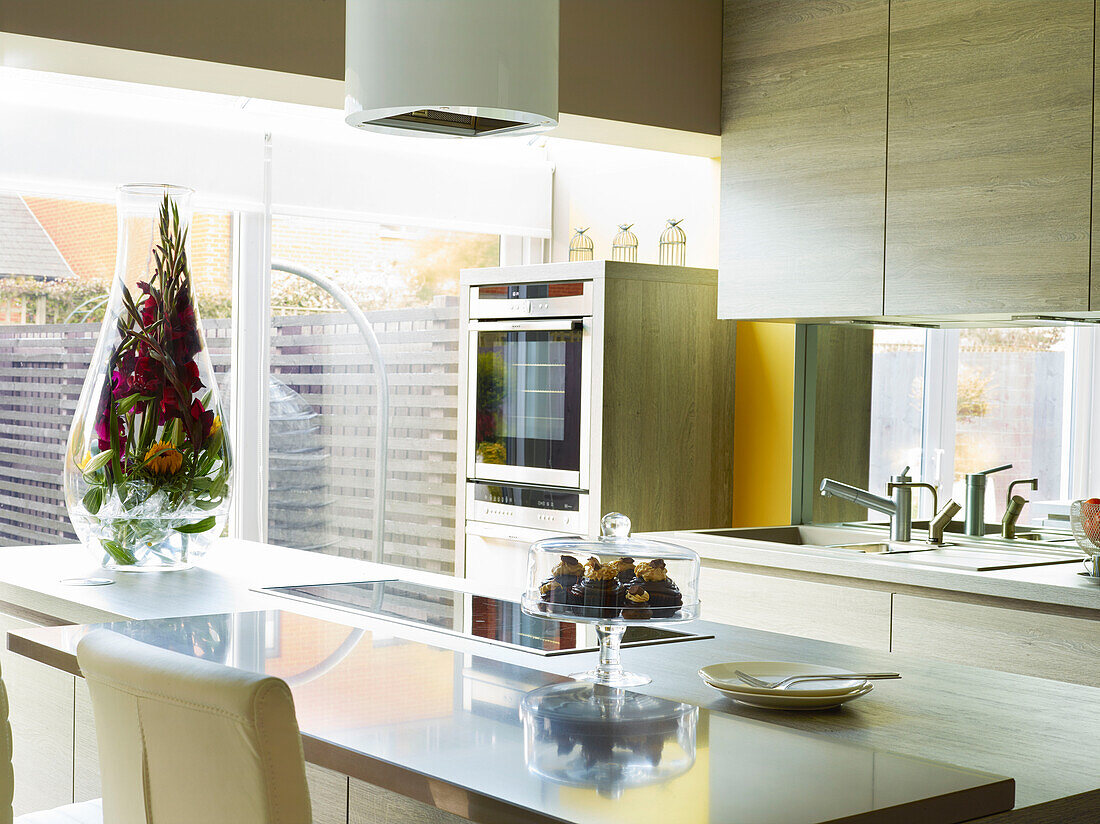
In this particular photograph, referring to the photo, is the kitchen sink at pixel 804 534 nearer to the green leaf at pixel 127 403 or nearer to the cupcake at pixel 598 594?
the green leaf at pixel 127 403

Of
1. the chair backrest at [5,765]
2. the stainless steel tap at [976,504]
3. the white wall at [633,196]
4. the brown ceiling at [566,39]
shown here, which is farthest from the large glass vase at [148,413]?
the white wall at [633,196]

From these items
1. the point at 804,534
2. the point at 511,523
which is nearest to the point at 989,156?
the point at 804,534

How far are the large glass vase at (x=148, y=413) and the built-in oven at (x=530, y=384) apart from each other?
1780mm

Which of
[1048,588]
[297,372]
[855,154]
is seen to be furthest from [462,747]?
[297,372]

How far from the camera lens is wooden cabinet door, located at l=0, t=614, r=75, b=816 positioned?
7.74ft

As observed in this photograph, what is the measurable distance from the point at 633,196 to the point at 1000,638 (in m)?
2.72

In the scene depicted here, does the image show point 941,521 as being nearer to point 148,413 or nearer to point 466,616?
point 466,616

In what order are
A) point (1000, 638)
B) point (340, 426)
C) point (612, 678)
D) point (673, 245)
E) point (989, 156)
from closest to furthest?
point (612, 678) → point (1000, 638) → point (989, 156) → point (673, 245) → point (340, 426)

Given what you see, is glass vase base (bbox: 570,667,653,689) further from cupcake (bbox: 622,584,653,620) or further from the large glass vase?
the large glass vase

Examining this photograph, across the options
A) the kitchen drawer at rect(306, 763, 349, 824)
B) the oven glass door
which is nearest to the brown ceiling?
the oven glass door

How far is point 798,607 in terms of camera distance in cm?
354

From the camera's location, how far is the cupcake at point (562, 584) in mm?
1625

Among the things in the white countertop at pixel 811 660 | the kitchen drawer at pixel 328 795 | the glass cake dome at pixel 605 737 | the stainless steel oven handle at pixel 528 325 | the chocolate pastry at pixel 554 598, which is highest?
the stainless steel oven handle at pixel 528 325

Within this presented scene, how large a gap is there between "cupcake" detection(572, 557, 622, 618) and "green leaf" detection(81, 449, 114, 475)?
1.31 m
